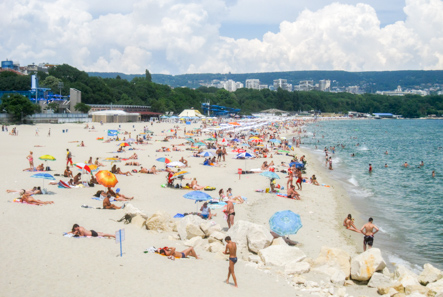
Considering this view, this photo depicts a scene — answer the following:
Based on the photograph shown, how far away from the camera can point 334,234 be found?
13125mm

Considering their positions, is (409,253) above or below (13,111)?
below

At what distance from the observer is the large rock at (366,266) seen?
9.16 meters

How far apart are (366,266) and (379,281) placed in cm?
40

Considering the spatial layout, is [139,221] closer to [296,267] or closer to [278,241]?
[278,241]

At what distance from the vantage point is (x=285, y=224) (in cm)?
1124

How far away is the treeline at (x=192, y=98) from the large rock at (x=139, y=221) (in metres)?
73.1

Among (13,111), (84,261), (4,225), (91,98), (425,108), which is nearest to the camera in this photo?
(84,261)

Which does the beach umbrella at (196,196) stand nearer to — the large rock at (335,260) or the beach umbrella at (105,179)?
the beach umbrella at (105,179)

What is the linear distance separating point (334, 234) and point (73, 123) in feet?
174

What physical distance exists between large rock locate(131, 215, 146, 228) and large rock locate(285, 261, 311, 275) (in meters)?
4.26

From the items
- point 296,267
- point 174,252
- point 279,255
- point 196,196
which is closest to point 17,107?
point 196,196

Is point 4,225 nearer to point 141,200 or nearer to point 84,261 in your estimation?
point 84,261

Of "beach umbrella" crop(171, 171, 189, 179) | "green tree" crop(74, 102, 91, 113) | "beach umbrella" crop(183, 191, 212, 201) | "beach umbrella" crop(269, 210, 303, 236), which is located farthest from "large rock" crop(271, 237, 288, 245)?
"green tree" crop(74, 102, 91, 113)

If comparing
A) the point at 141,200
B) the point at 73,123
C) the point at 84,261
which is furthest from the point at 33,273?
the point at 73,123
